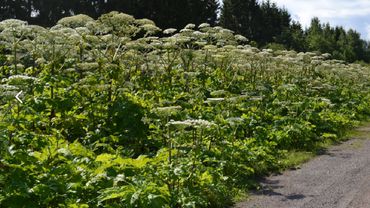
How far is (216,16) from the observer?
53.4 metres

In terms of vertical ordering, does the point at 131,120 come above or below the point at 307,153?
above

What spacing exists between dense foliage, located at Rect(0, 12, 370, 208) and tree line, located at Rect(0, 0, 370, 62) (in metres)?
8.38

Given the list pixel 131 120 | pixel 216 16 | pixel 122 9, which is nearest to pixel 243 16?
pixel 216 16

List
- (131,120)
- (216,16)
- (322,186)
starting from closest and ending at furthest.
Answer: (322,186) → (131,120) → (216,16)

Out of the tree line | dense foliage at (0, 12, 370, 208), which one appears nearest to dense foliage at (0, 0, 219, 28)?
the tree line

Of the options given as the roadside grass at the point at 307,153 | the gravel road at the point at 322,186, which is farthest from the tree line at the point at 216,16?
the gravel road at the point at 322,186

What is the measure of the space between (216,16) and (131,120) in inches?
1802

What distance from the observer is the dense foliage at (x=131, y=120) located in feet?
18.7

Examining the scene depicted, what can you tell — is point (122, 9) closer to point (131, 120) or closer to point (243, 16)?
point (243, 16)

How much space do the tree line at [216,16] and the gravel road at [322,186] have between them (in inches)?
467

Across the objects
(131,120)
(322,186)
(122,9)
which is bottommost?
(322,186)

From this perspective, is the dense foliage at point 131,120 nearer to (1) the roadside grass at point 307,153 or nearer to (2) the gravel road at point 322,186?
(1) the roadside grass at point 307,153

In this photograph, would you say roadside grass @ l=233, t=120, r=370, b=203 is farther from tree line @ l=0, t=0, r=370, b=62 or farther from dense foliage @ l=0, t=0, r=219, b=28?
dense foliage @ l=0, t=0, r=219, b=28

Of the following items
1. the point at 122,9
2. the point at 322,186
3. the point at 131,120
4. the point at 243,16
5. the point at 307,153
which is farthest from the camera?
the point at 243,16
